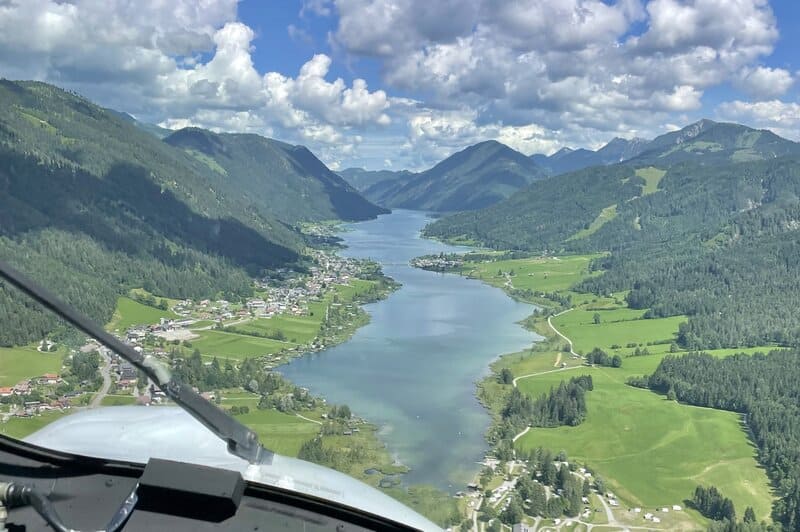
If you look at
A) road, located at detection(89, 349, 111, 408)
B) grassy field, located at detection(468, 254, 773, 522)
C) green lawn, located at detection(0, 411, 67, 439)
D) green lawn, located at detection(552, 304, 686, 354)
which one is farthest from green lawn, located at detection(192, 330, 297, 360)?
green lawn, located at detection(0, 411, 67, 439)

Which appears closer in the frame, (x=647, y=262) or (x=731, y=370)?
(x=731, y=370)

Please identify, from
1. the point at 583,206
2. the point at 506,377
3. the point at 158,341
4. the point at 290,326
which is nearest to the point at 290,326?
the point at 290,326

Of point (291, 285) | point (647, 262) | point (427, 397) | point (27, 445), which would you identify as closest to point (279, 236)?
point (291, 285)

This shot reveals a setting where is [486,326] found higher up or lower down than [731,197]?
lower down

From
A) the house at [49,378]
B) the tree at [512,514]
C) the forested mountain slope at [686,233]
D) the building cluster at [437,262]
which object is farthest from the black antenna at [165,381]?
the building cluster at [437,262]

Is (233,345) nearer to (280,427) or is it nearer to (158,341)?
(158,341)

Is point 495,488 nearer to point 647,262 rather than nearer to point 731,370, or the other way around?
point 731,370

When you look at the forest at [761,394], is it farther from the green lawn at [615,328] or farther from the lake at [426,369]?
the lake at [426,369]

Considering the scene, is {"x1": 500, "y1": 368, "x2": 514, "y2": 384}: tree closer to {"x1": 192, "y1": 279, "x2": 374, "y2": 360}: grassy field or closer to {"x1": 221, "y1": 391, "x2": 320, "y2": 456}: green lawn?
{"x1": 221, "y1": 391, "x2": 320, "y2": 456}: green lawn
